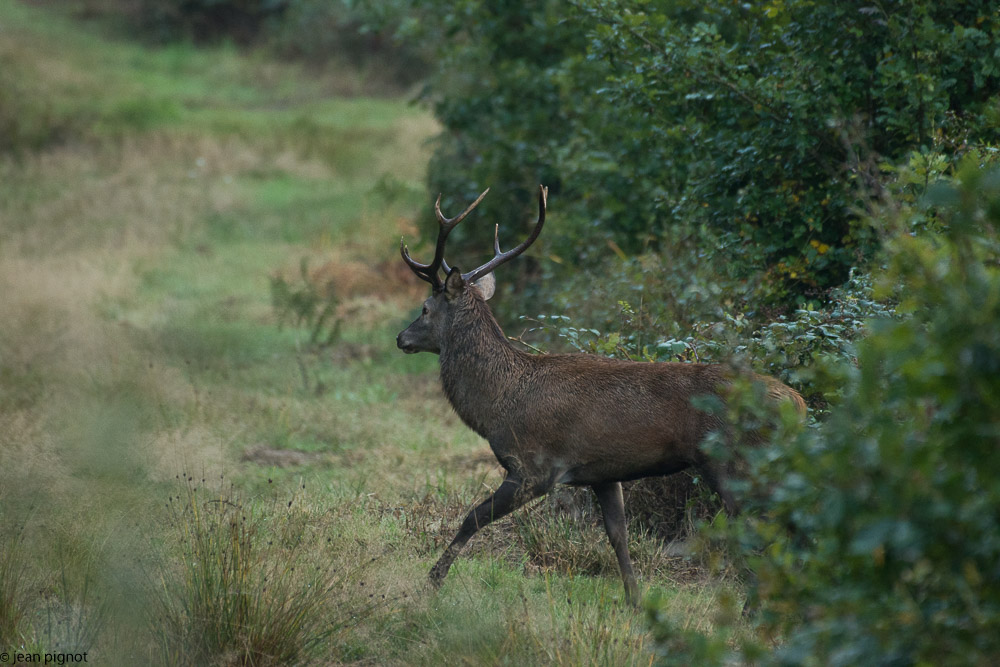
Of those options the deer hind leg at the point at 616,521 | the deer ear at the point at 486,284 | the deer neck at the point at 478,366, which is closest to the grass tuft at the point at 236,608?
the deer neck at the point at 478,366

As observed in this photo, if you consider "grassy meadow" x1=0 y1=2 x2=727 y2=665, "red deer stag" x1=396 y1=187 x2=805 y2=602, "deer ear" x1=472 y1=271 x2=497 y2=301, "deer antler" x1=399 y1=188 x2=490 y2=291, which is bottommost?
"grassy meadow" x1=0 y1=2 x2=727 y2=665

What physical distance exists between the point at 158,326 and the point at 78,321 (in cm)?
100

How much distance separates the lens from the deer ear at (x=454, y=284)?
6668mm

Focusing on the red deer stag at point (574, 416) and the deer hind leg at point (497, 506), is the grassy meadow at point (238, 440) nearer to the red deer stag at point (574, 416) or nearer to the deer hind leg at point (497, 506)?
the deer hind leg at point (497, 506)

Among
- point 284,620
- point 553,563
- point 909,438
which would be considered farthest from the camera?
point 553,563

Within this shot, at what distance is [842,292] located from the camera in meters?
6.71

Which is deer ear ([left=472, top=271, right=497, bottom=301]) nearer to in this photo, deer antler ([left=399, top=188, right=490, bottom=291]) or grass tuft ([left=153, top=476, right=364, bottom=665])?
deer antler ([left=399, top=188, right=490, bottom=291])

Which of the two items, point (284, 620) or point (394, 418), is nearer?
point (284, 620)

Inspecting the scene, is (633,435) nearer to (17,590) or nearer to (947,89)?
(17,590)

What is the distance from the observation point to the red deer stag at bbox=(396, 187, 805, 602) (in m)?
5.68

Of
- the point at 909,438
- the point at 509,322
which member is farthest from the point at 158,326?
the point at 909,438

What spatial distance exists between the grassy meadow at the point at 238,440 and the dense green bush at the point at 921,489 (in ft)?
5.91

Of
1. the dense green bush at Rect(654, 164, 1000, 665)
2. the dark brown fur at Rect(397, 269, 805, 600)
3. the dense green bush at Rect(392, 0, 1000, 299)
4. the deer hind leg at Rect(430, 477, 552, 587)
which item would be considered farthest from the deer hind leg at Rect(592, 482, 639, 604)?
the dense green bush at Rect(654, 164, 1000, 665)

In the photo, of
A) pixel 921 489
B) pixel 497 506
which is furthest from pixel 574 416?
pixel 921 489
